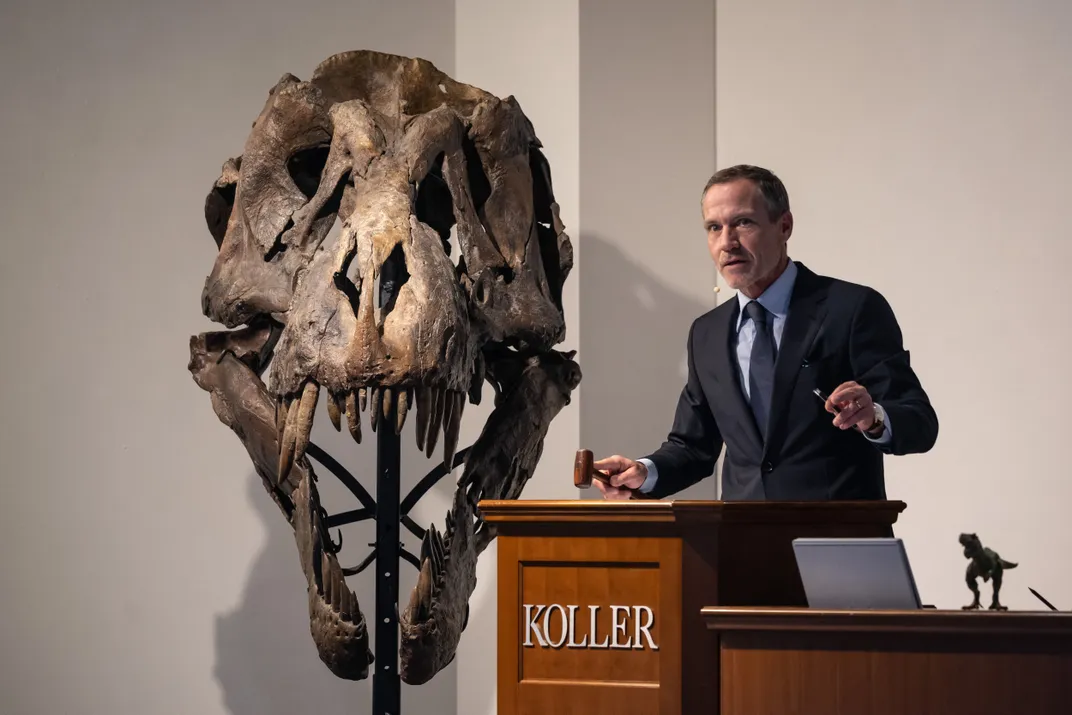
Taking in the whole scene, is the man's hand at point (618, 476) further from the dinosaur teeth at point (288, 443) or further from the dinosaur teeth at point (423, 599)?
the dinosaur teeth at point (288, 443)

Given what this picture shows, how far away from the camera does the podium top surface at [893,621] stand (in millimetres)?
2197

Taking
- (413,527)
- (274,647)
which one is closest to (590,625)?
(413,527)

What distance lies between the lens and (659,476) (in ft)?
11.4

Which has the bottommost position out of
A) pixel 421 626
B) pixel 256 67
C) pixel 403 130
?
pixel 421 626

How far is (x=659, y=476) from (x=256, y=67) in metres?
3.06

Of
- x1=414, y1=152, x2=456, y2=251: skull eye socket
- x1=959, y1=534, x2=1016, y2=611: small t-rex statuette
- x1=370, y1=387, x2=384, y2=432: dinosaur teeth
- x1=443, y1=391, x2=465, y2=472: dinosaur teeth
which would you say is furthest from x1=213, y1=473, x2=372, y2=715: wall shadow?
x1=959, y1=534, x2=1016, y2=611: small t-rex statuette

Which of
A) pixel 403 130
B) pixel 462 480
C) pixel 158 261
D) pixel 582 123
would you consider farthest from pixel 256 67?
pixel 462 480

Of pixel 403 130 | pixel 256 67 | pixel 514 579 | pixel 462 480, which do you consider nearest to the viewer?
pixel 514 579

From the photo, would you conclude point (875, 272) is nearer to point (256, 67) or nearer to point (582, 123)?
point (582, 123)

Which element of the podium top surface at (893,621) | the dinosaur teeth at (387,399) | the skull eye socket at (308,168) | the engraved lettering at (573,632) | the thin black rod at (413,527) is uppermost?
the skull eye socket at (308,168)

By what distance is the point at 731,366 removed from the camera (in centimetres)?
359

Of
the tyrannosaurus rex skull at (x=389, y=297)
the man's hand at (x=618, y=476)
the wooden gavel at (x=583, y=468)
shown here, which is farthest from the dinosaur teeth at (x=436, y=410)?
the wooden gavel at (x=583, y=468)

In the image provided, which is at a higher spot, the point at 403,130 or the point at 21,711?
the point at 403,130

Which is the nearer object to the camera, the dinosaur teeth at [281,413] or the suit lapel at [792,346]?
the suit lapel at [792,346]
